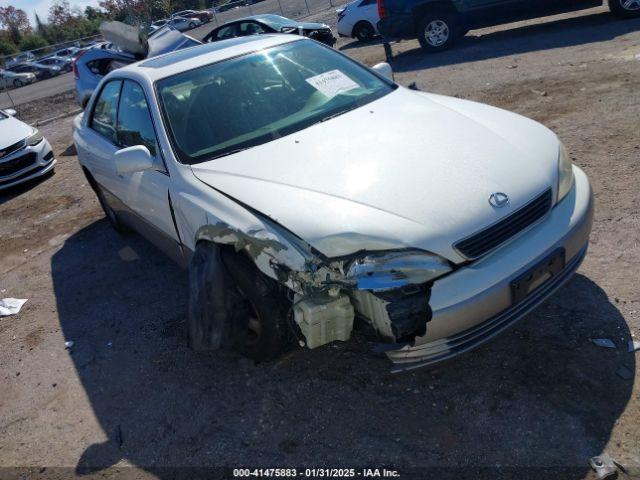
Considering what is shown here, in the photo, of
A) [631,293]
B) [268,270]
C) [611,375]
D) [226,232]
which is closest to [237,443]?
[268,270]

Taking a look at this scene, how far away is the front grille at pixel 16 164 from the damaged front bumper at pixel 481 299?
7396 millimetres

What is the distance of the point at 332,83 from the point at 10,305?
3277 mm

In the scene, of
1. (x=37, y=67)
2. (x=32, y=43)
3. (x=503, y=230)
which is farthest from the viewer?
(x=32, y=43)

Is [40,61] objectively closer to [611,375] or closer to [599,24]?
[599,24]

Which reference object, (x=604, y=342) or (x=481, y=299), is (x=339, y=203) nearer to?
(x=481, y=299)

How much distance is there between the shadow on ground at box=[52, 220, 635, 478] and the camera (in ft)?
7.98

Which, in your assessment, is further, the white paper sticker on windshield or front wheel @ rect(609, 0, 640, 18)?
front wheel @ rect(609, 0, 640, 18)

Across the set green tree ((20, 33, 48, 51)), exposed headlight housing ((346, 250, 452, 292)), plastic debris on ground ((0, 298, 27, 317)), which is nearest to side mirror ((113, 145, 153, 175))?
exposed headlight housing ((346, 250, 452, 292))

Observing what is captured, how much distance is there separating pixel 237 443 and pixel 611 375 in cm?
185

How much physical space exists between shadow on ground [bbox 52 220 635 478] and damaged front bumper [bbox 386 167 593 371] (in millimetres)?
160

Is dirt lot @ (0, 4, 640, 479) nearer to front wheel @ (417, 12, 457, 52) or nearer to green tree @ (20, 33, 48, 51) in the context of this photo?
front wheel @ (417, 12, 457, 52)

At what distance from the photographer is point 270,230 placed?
261 cm

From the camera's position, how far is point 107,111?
14.9ft

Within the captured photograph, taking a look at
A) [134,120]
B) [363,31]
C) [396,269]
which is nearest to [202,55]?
[134,120]
